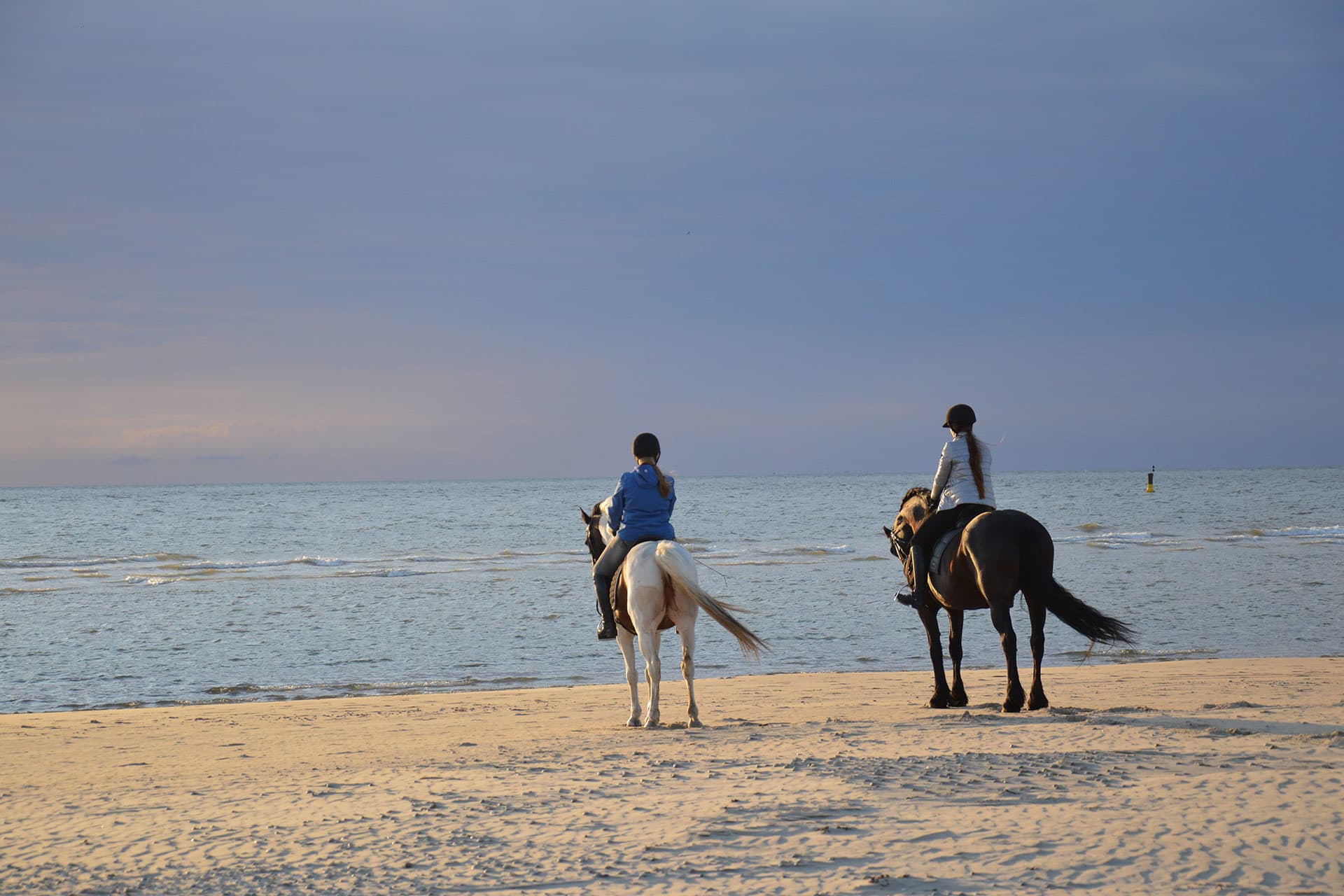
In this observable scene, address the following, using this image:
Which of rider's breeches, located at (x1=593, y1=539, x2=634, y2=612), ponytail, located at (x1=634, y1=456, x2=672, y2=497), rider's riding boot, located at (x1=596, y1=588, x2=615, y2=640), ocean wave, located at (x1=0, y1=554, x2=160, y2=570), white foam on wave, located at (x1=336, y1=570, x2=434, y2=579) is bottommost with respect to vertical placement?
white foam on wave, located at (x1=336, y1=570, x2=434, y2=579)

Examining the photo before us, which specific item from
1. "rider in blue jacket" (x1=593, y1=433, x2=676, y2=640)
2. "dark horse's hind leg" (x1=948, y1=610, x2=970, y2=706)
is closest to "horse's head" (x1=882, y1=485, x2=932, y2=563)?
"dark horse's hind leg" (x1=948, y1=610, x2=970, y2=706)

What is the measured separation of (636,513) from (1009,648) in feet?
10.4

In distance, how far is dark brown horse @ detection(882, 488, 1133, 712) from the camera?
794 centimetres

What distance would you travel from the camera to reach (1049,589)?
8016mm

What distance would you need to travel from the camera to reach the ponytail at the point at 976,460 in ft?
27.6

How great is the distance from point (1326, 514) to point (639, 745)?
5058cm

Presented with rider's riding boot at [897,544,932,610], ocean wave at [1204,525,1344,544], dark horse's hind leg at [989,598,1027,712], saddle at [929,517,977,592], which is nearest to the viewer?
dark horse's hind leg at [989,598,1027,712]

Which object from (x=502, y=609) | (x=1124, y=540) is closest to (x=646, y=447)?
(x=502, y=609)

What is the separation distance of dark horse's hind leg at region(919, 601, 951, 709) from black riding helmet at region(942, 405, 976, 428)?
1625mm

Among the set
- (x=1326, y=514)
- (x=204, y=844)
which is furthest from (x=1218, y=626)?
(x=1326, y=514)

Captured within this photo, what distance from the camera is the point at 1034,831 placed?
4.73 meters

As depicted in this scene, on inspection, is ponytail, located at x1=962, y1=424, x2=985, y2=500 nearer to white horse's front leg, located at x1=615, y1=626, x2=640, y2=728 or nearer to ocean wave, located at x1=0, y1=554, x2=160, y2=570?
white horse's front leg, located at x1=615, y1=626, x2=640, y2=728

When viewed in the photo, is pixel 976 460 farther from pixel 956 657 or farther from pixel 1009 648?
pixel 956 657

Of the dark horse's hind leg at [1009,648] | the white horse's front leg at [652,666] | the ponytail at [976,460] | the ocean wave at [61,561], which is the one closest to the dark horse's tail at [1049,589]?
the dark horse's hind leg at [1009,648]
